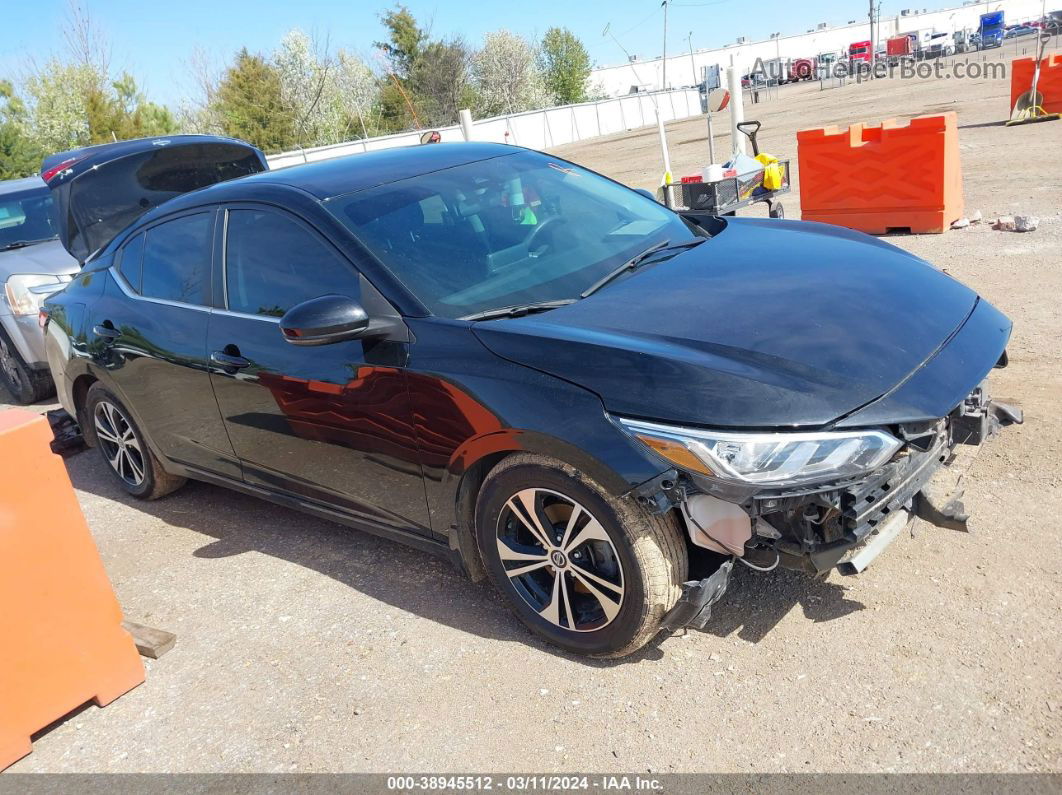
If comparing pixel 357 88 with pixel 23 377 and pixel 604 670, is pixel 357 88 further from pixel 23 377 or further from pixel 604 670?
pixel 604 670

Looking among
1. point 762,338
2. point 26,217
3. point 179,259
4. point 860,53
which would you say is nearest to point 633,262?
point 762,338

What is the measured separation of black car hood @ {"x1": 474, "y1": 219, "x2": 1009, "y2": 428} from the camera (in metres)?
2.63

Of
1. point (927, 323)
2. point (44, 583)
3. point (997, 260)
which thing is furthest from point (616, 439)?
point (997, 260)

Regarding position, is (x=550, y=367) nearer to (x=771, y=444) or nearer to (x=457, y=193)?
(x=771, y=444)

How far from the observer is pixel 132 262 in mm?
4762

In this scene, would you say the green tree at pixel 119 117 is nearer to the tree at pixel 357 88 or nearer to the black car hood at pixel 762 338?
the tree at pixel 357 88

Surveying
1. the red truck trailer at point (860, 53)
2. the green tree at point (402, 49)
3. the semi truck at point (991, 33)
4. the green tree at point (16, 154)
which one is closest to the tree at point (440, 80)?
the green tree at point (402, 49)

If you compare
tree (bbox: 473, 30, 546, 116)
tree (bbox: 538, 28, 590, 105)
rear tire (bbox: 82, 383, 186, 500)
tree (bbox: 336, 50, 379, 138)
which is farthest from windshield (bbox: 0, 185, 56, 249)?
tree (bbox: 538, 28, 590, 105)

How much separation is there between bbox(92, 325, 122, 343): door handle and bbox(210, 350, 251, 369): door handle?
1.01 metres

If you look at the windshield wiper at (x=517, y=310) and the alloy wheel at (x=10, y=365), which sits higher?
the windshield wiper at (x=517, y=310)

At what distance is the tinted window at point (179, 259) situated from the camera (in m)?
4.20

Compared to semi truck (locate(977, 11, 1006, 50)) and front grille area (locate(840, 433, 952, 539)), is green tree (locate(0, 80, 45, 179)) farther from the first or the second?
semi truck (locate(977, 11, 1006, 50))

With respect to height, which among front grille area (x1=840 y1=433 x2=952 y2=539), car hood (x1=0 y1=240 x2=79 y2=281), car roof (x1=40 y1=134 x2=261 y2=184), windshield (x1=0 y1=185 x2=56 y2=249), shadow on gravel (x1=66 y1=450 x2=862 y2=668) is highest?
car roof (x1=40 y1=134 x2=261 y2=184)

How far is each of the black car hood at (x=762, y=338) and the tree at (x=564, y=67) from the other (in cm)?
7703
